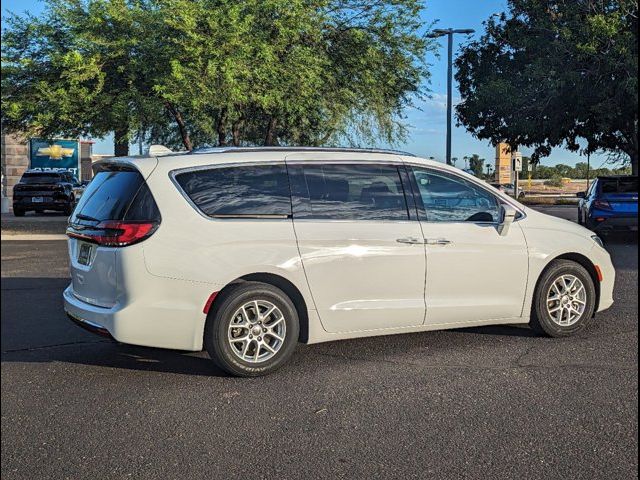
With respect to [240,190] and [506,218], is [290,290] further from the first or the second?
[506,218]

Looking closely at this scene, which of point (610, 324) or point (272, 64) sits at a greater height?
point (272, 64)

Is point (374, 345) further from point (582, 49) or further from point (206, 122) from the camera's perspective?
point (582, 49)

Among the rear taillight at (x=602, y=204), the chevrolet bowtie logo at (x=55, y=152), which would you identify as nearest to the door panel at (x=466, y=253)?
the rear taillight at (x=602, y=204)

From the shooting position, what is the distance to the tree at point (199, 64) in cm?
1608

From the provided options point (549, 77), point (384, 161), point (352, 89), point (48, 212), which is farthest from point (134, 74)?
point (384, 161)

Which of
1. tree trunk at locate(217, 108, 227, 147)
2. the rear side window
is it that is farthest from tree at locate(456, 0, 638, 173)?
the rear side window

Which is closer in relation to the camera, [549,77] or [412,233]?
[412,233]

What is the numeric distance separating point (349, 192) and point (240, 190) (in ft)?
2.81

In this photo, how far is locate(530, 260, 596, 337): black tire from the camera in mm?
5852

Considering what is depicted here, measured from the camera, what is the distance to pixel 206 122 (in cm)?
1903

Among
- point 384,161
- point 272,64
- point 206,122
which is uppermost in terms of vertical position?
point 272,64

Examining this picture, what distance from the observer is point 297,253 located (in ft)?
16.4

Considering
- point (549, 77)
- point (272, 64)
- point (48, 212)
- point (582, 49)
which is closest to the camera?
point (272, 64)

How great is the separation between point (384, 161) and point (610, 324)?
9.29ft
